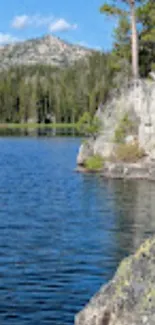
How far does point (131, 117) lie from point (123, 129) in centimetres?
140

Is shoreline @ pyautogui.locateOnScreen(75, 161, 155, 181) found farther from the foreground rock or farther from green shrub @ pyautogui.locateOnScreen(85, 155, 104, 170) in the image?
the foreground rock

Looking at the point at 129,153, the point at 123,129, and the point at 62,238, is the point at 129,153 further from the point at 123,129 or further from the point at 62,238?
the point at 62,238

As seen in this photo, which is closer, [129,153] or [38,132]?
[129,153]

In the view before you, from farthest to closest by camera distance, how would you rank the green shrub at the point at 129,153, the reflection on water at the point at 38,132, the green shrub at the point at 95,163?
1. the reflection on water at the point at 38,132
2. the green shrub at the point at 95,163
3. the green shrub at the point at 129,153

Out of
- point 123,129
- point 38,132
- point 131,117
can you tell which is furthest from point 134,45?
point 38,132

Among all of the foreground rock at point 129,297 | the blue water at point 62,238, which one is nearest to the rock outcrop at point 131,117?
the blue water at point 62,238

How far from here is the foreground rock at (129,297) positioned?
10.1m

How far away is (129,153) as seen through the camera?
159ft

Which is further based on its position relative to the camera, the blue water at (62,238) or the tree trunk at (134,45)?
the tree trunk at (134,45)

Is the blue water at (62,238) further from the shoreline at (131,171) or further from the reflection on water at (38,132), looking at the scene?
the reflection on water at (38,132)

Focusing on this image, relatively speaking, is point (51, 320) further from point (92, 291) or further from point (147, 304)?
point (147, 304)

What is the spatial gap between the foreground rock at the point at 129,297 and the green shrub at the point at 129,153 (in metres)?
37.1

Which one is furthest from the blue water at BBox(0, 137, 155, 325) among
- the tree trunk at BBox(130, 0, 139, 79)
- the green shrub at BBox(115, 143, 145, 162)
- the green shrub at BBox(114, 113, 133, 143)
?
the tree trunk at BBox(130, 0, 139, 79)

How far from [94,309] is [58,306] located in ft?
15.8
